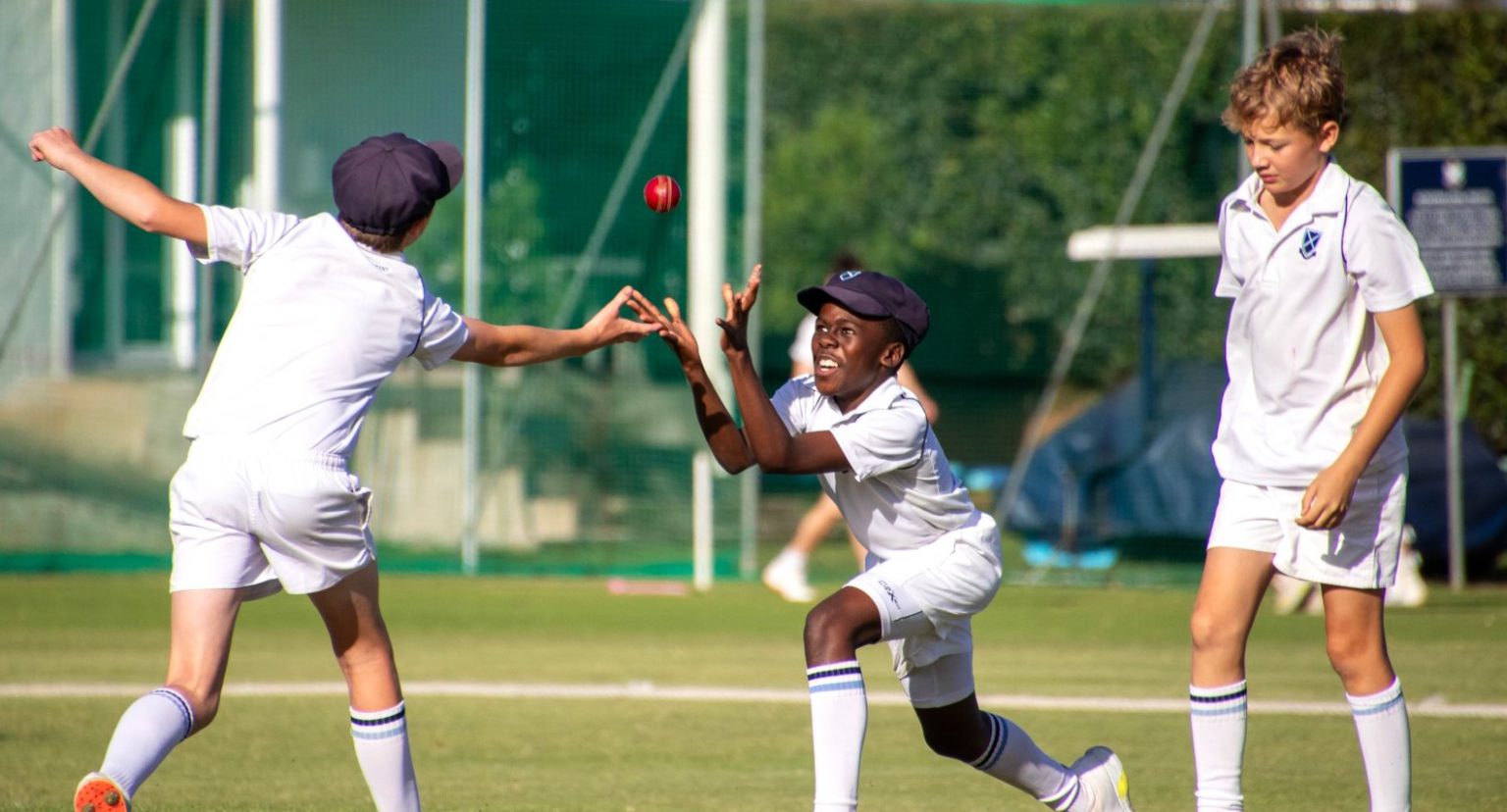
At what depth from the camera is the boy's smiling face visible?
16.0ft

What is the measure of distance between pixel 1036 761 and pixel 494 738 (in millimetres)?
2764

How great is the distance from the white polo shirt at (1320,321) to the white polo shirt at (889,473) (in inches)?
31.6

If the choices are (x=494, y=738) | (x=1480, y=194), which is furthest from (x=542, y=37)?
(x=494, y=738)

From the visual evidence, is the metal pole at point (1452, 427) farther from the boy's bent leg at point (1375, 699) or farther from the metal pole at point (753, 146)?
the boy's bent leg at point (1375, 699)

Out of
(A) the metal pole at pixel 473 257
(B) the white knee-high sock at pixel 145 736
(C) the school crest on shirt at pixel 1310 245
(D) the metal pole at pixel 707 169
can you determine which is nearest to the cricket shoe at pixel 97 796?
(B) the white knee-high sock at pixel 145 736

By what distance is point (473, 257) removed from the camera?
1516 centimetres

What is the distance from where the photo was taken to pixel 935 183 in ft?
103

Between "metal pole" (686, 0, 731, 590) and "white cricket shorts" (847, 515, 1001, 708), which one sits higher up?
"metal pole" (686, 0, 731, 590)

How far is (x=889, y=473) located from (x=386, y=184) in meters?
1.55

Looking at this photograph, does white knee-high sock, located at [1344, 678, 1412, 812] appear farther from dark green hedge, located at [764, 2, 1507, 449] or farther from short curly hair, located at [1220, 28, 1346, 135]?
dark green hedge, located at [764, 2, 1507, 449]

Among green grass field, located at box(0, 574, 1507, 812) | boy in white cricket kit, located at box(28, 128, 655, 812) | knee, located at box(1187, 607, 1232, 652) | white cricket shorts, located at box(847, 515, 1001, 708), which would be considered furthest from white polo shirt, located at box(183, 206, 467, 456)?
knee, located at box(1187, 607, 1232, 652)

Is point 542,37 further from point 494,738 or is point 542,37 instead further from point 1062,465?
point 494,738

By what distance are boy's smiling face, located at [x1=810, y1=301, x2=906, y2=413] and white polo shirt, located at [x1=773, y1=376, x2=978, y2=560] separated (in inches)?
2.5

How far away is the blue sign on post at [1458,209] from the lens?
41.8ft
